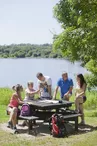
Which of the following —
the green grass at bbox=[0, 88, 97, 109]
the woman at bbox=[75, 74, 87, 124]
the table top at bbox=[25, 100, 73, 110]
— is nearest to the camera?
the table top at bbox=[25, 100, 73, 110]

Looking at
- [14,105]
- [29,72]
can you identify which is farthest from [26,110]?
[29,72]

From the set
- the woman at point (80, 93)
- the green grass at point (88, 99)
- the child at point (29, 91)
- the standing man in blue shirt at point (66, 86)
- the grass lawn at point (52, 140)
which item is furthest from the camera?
the green grass at point (88, 99)

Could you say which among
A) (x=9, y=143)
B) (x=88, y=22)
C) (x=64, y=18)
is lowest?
(x=9, y=143)

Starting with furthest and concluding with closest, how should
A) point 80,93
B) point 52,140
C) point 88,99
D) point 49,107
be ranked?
point 88,99 → point 80,93 → point 49,107 → point 52,140

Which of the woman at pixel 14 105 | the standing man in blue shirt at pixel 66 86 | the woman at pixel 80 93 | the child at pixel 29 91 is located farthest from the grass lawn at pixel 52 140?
the standing man in blue shirt at pixel 66 86

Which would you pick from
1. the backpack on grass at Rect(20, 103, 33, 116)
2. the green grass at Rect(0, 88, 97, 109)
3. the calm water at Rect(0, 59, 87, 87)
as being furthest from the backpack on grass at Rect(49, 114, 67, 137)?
the green grass at Rect(0, 88, 97, 109)

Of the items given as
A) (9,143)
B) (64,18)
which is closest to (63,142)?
(9,143)

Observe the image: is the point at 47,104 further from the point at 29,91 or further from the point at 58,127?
the point at 29,91

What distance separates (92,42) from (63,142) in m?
2.92

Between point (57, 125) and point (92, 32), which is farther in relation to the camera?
point (57, 125)

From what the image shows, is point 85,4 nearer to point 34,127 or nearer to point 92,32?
point 92,32

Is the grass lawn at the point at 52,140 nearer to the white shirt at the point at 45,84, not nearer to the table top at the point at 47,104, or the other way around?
the table top at the point at 47,104

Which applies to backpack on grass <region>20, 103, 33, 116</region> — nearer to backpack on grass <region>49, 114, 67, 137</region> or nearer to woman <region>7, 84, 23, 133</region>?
woman <region>7, 84, 23, 133</region>

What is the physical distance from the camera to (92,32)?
6648 mm
